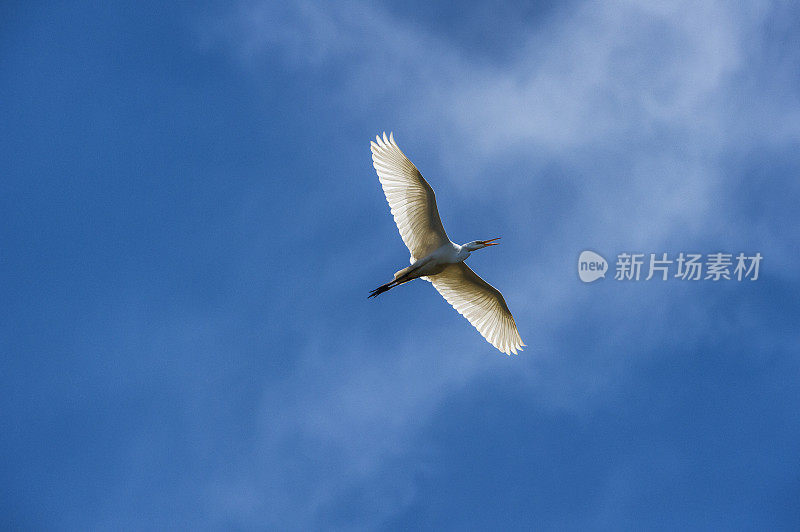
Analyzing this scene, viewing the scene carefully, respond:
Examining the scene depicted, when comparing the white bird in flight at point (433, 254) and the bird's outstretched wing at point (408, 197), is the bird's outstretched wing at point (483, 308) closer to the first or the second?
the white bird in flight at point (433, 254)

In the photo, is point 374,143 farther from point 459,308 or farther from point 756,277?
point 756,277

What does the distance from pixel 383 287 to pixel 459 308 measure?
2.10 meters

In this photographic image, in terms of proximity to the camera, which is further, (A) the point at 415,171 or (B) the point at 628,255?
(B) the point at 628,255

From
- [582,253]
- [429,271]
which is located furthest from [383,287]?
[582,253]

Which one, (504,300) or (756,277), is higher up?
(756,277)

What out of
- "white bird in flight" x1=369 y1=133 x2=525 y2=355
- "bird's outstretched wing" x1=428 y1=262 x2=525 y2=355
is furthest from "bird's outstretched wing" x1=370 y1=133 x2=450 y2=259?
"bird's outstretched wing" x1=428 y1=262 x2=525 y2=355

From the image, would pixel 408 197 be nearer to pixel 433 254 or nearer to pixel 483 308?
pixel 433 254

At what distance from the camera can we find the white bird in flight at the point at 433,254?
2586cm

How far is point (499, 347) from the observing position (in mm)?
27781

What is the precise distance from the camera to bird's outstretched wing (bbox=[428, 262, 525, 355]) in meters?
27.4

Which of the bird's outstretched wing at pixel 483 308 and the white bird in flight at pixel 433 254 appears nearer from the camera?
the white bird in flight at pixel 433 254

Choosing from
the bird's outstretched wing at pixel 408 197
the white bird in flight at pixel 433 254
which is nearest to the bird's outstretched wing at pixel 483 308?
the white bird in flight at pixel 433 254

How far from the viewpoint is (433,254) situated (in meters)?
26.4

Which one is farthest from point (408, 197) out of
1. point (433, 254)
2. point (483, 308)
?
point (483, 308)
